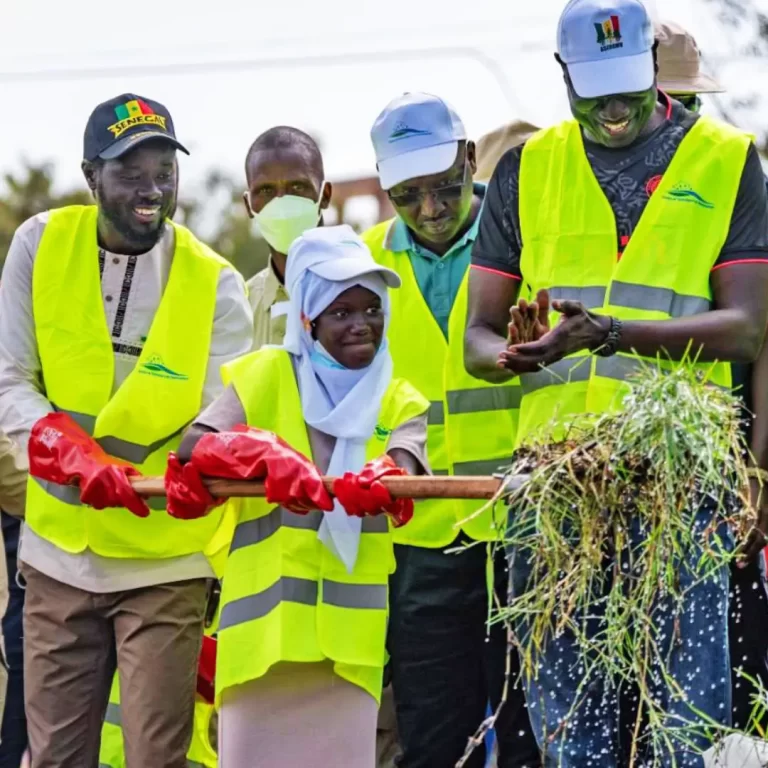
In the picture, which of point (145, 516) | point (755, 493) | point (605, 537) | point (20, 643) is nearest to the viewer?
point (605, 537)

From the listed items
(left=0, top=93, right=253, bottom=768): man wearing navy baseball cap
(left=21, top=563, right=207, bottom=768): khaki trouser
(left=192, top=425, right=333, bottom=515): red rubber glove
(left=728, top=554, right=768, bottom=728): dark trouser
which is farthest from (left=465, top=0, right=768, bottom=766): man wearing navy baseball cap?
(left=21, top=563, right=207, bottom=768): khaki trouser

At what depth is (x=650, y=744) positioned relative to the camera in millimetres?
5152

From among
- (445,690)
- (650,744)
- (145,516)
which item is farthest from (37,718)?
(650,744)

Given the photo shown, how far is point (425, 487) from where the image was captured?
5.49 meters

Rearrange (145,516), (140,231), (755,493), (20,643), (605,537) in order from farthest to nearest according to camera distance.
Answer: (20,643)
(140,231)
(145,516)
(755,493)
(605,537)

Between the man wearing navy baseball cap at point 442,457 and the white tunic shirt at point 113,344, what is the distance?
1.98ft

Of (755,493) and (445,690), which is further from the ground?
(755,493)

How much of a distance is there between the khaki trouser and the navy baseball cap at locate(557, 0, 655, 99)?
2.23 m

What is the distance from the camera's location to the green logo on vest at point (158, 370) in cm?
667

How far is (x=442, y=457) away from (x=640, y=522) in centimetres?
177

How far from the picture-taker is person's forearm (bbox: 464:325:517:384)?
5.77 m

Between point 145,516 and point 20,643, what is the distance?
6.46 ft

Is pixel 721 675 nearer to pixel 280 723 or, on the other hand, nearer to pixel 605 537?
pixel 605 537

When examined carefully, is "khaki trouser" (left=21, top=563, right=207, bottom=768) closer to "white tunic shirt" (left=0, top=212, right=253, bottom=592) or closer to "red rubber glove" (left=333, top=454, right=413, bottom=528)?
"white tunic shirt" (left=0, top=212, right=253, bottom=592)
